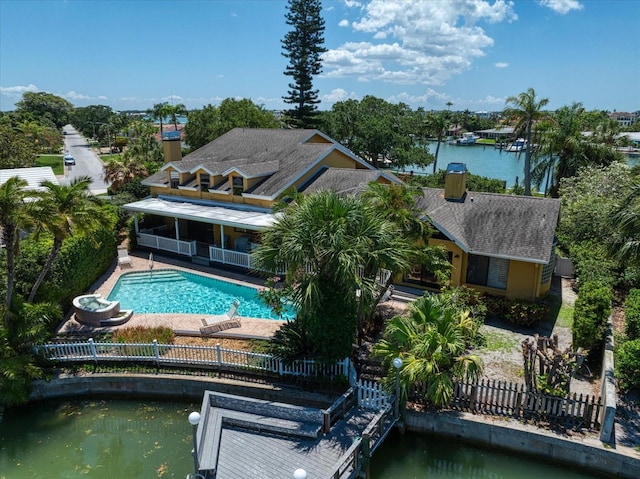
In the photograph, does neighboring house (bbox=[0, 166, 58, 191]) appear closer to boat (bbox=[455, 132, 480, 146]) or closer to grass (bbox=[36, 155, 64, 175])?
grass (bbox=[36, 155, 64, 175])

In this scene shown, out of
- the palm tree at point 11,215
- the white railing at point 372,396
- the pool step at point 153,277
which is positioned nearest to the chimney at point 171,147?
the pool step at point 153,277

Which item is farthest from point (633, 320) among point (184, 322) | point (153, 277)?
point (153, 277)


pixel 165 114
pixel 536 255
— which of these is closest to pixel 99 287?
pixel 536 255

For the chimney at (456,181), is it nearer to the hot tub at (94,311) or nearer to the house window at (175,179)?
the hot tub at (94,311)

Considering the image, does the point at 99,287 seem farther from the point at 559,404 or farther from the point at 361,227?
the point at 559,404

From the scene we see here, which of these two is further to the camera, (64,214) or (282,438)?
(64,214)

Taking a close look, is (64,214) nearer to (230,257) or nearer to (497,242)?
(230,257)

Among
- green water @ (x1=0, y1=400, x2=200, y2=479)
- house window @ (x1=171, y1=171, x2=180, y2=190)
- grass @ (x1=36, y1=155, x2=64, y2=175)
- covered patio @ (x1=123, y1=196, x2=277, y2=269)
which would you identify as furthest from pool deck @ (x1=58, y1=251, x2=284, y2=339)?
grass @ (x1=36, y1=155, x2=64, y2=175)
